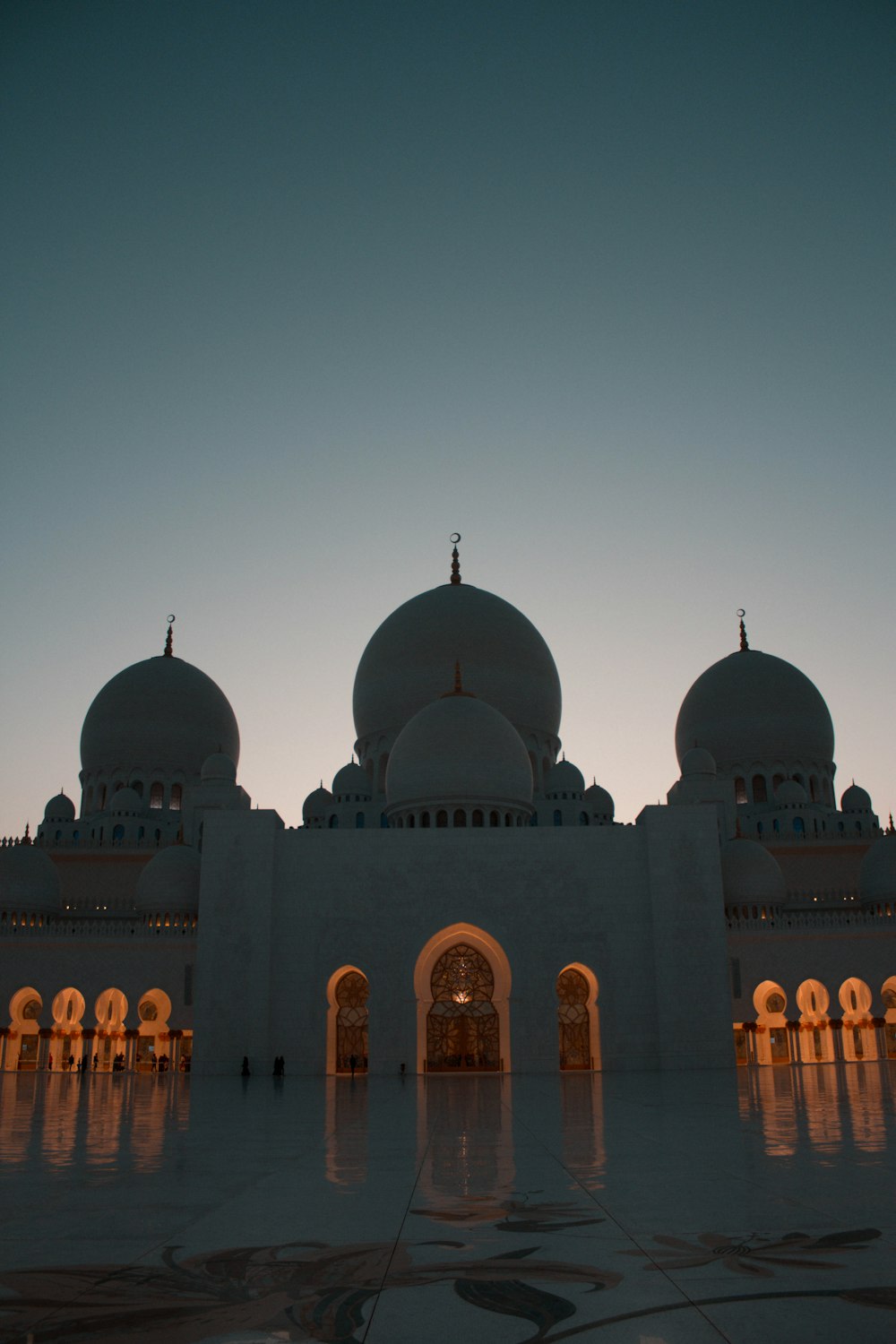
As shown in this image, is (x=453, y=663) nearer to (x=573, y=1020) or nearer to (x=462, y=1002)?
(x=462, y=1002)

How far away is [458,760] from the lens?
26047 millimetres

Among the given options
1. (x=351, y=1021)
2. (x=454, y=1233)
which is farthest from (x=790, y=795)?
(x=454, y=1233)

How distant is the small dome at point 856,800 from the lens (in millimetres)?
33156

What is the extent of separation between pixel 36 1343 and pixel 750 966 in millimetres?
24055

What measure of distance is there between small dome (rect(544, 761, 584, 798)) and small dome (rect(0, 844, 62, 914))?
534 inches

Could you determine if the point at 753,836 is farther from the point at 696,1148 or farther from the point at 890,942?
the point at 696,1148

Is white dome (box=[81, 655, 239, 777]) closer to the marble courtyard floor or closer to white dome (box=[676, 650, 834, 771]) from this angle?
white dome (box=[676, 650, 834, 771])

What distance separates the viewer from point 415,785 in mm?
26188

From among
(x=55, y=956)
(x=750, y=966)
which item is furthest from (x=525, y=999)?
(x=55, y=956)

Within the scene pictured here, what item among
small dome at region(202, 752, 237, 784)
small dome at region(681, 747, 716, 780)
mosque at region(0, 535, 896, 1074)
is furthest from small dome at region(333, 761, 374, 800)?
small dome at region(681, 747, 716, 780)

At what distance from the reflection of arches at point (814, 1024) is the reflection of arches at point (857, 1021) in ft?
1.27

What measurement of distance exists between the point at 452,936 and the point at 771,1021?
7.70 metres

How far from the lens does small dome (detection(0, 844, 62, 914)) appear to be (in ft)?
89.2

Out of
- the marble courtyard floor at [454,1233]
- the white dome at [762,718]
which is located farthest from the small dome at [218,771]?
the marble courtyard floor at [454,1233]
